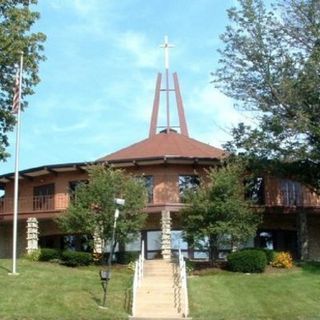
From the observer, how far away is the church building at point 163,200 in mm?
37250

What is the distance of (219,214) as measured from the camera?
3209cm

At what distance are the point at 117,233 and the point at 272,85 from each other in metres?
10.3

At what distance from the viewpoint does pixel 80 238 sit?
38.8 meters

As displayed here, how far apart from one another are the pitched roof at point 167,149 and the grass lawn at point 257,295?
391 inches

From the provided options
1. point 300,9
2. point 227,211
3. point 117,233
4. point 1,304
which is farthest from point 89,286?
point 300,9

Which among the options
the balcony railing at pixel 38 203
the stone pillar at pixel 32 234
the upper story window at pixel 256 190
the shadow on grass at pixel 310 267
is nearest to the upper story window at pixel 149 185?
the balcony railing at pixel 38 203

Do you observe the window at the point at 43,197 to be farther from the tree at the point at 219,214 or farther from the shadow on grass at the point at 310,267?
the shadow on grass at the point at 310,267

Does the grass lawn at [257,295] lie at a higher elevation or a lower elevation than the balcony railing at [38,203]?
lower

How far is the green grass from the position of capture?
813 inches

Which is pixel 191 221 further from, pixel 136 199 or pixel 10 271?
pixel 10 271

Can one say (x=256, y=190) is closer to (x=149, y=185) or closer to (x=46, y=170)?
(x=149, y=185)

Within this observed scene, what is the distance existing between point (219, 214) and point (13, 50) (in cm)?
1212

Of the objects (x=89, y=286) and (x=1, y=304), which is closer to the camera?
(x=1, y=304)

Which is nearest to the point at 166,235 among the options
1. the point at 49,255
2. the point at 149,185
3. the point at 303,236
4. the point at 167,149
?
the point at 149,185
